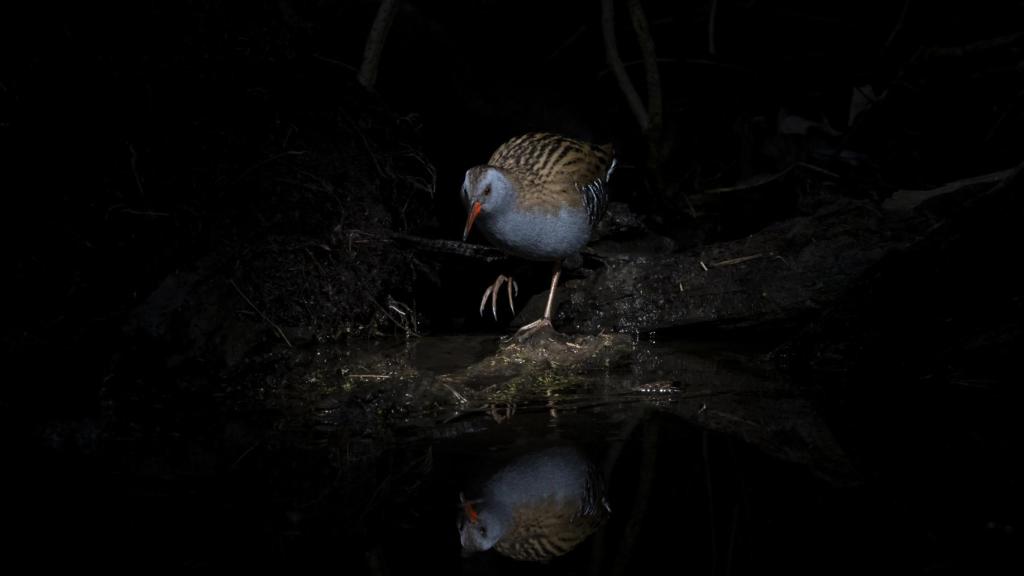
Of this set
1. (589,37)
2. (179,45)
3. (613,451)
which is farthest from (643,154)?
(613,451)

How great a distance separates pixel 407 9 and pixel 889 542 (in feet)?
16.7

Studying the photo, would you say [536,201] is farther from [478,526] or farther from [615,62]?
[478,526]

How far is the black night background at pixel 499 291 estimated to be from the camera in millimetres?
2789

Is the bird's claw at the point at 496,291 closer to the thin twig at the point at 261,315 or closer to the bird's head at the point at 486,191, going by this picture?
the bird's head at the point at 486,191

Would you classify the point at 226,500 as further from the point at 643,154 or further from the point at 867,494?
the point at 643,154

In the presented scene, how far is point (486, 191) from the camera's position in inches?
186

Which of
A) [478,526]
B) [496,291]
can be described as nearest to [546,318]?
[496,291]

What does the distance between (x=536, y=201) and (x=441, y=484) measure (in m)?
2.13

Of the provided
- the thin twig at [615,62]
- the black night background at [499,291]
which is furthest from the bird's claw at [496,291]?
the thin twig at [615,62]

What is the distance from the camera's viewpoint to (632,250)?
19.2 feet

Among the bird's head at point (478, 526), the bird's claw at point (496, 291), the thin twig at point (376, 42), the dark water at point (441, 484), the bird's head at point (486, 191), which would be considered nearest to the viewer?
the dark water at point (441, 484)

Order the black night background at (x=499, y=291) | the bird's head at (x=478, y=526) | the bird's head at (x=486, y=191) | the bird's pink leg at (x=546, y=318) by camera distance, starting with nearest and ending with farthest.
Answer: the bird's head at (x=478, y=526) → the black night background at (x=499, y=291) → the bird's head at (x=486, y=191) → the bird's pink leg at (x=546, y=318)

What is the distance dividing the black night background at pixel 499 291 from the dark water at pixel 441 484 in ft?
0.05

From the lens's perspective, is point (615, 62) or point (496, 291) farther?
point (615, 62)
